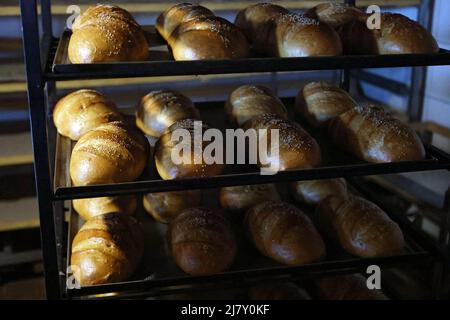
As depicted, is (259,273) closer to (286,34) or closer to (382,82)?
(286,34)

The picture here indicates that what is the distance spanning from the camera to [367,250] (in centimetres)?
154

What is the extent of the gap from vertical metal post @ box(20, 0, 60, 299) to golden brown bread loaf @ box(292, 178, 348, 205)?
0.88m

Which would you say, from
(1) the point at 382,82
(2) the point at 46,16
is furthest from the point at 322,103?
Result: (1) the point at 382,82

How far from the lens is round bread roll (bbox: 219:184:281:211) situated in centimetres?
176

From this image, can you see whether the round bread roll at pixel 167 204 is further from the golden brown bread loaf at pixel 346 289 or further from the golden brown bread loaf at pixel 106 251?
the golden brown bread loaf at pixel 346 289

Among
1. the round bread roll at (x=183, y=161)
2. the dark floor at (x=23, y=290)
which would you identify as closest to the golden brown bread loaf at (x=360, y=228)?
the round bread roll at (x=183, y=161)

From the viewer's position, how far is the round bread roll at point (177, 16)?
5.11ft

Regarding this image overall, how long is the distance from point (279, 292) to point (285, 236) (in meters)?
0.30

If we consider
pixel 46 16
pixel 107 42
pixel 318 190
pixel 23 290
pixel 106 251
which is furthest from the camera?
pixel 23 290

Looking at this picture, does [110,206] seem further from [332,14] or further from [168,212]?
[332,14]

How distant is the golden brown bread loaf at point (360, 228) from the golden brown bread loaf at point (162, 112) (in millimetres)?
537

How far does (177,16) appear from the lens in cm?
159
